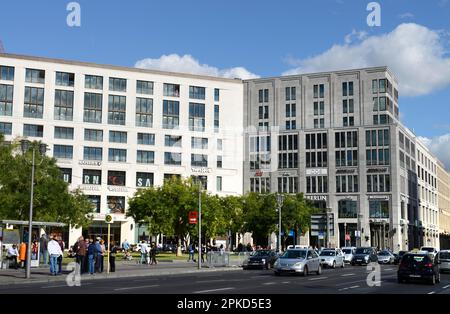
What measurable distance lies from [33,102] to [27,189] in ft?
143

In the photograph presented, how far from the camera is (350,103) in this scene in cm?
11162

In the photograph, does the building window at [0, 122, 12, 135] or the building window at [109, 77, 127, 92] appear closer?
the building window at [0, 122, 12, 135]

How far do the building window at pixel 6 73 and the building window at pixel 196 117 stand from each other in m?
27.6

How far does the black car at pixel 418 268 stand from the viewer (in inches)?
1161

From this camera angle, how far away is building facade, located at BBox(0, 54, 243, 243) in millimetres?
89750

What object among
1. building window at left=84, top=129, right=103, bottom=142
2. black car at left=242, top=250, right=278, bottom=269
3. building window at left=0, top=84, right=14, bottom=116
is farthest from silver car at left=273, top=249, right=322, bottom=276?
building window at left=0, top=84, right=14, bottom=116

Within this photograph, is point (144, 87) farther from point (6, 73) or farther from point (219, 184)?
point (6, 73)

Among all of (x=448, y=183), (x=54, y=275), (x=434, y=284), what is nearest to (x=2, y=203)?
(x=54, y=275)

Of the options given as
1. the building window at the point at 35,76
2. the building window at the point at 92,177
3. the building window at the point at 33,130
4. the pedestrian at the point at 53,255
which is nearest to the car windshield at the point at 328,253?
the pedestrian at the point at 53,255

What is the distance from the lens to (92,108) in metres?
93.4

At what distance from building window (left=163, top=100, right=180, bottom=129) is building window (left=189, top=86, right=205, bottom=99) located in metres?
3.00

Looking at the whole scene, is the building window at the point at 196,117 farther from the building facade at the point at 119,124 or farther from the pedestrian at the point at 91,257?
the pedestrian at the point at 91,257

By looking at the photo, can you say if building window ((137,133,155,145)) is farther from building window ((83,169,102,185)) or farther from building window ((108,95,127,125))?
building window ((83,169,102,185))

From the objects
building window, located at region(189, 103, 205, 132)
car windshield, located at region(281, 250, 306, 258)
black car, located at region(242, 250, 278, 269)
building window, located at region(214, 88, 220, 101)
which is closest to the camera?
car windshield, located at region(281, 250, 306, 258)
